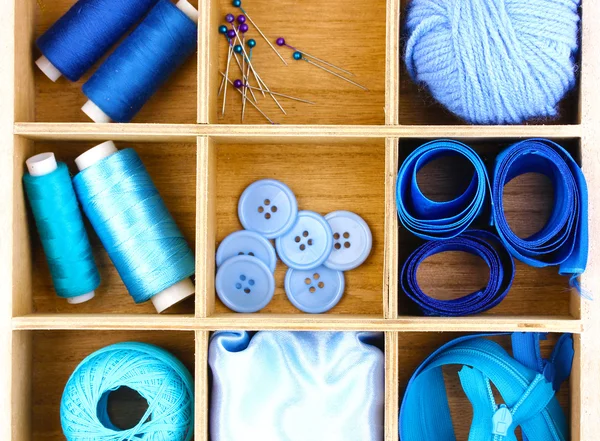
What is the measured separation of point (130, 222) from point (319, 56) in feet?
2.37

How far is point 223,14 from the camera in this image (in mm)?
1807

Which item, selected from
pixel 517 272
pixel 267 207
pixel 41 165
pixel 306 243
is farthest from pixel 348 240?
pixel 41 165

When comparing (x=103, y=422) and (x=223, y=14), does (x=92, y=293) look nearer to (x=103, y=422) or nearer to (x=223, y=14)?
(x=103, y=422)

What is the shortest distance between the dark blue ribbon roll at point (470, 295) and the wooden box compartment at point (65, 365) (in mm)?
670

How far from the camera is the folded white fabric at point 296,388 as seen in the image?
162cm

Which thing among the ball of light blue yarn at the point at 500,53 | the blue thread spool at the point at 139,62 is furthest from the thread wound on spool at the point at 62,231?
the ball of light blue yarn at the point at 500,53

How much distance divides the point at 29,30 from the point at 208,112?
59 cm

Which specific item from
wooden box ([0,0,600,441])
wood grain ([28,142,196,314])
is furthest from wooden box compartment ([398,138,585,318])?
wood grain ([28,142,196,314])

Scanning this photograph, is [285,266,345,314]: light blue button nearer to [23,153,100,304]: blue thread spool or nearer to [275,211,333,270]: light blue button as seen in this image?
[275,211,333,270]: light blue button

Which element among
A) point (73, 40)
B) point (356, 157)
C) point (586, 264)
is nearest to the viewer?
point (586, 264)

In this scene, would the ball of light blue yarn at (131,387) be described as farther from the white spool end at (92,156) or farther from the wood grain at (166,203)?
the white spool end at (92,156)

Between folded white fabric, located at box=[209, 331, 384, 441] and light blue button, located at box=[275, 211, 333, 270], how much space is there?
8.1 inches

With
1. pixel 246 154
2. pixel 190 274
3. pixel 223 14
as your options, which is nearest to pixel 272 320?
pixel 190 274

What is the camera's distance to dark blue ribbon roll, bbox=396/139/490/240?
1.52 metres
